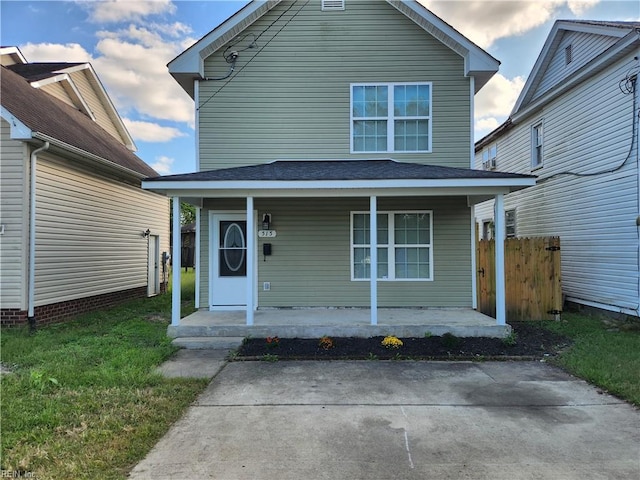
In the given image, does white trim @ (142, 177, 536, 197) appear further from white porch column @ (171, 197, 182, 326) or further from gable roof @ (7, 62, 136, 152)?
gable roof @ (7, 62, 136, 152)

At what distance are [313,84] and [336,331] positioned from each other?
17.7ft

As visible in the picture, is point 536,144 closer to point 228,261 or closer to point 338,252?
point 338,252

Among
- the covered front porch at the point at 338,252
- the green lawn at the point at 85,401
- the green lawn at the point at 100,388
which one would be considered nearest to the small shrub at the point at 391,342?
the covered front porch at the point at 338,252

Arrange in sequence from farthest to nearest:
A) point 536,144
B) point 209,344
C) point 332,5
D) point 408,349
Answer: point 536,144
point 332,5
point 209,344
point 408,349

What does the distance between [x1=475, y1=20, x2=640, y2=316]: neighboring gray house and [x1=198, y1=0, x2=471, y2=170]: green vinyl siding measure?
10.8 feet

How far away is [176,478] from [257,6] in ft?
28.7

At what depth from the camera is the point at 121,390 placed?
4527 mm

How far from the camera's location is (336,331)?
689cm

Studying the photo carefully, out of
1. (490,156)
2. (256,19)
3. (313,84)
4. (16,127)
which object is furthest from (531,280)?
(16,127)

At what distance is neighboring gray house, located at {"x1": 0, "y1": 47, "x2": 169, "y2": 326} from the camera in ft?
25.6

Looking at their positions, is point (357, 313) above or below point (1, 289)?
below

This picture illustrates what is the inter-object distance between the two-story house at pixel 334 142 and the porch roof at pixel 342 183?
60.0 inches

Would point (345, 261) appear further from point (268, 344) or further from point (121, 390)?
point (121, 390)

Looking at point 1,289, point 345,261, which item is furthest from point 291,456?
point 1,289
